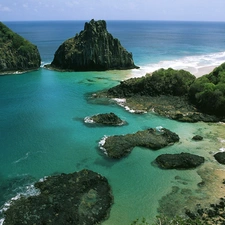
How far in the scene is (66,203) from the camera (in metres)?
35.9

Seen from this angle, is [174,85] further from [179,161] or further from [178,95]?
[179,161]

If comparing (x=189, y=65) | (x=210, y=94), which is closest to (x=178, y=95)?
(x=210, y=94)

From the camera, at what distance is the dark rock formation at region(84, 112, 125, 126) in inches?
2387

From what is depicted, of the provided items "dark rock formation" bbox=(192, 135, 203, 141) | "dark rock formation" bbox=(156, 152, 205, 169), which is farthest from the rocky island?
"dark rock formation" bbox=(156, 152, 205, 169)

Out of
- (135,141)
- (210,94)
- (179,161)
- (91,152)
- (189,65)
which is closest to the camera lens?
(179,161)

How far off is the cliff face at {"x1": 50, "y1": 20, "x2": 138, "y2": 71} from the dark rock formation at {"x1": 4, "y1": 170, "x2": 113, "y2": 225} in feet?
255

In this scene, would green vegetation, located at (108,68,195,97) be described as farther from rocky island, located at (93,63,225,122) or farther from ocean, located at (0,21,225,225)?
ocean, located at (0,21,225,225)

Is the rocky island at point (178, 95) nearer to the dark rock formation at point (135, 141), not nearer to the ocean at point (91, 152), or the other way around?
the ocean at point (91, 152)

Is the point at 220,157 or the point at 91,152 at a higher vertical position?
the point at 220,157

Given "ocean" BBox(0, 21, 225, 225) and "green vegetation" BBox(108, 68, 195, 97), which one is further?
"green vegetation" BBox(108, 68, 195, 97)

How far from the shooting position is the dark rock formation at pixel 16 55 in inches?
4377

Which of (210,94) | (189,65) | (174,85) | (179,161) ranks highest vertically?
(210,94)

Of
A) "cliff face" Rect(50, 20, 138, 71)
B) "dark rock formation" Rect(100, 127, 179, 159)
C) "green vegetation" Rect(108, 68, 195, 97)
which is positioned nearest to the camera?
"dark rock formation" Rect(100, 127, 179, 159)

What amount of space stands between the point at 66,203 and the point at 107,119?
2790 cm
